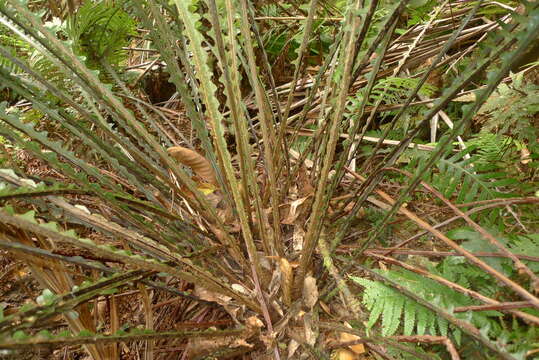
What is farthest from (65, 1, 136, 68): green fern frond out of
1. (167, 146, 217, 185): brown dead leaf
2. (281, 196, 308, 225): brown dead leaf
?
(281, 196, 308, 225): brown dead leaf

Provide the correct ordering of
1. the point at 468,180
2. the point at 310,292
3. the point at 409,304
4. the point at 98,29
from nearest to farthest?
the point at 409,304
the point at 310,292
the point at 468,180
the point at 98,29

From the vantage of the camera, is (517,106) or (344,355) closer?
(344,355)

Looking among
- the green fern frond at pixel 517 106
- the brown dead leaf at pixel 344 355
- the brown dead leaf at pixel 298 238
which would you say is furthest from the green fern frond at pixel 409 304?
the green fern frond at pixel 517 106

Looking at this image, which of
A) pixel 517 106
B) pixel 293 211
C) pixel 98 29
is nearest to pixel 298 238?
pixel 293 211

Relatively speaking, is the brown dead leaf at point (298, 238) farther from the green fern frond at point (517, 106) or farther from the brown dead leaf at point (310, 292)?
the green fern frond at point (517, 106)

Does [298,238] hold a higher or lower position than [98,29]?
lower

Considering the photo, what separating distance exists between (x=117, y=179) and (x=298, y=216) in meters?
0.51

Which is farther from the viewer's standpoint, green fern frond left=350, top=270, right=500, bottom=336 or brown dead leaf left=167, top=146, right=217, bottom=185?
brown dead leaf left=167, top=146, right=217, bottom=185

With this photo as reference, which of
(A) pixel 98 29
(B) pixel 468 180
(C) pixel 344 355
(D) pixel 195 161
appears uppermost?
(A) pixel 98 29

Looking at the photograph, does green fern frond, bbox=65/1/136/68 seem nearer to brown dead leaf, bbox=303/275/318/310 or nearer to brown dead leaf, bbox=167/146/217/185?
brown dead leaf, bbox=167/146/217/185

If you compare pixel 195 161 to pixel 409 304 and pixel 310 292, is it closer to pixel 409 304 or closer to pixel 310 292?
pixel 310 292

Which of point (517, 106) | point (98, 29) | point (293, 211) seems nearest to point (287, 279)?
point (293, 211)

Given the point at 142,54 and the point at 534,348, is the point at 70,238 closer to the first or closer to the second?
the point at 534,348

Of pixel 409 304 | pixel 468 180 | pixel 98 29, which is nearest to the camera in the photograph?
pixel 409 304
